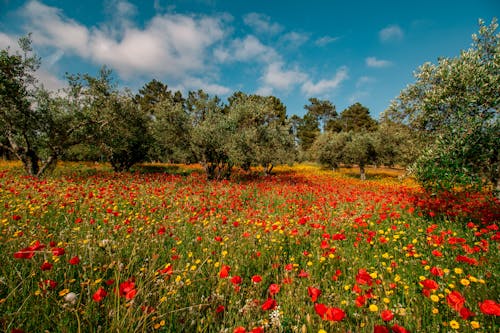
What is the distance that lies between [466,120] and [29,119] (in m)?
21.8

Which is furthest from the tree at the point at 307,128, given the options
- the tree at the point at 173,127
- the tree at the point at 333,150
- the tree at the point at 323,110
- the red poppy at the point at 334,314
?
the red poppy at the point at 334,314

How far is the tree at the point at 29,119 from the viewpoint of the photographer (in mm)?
13367

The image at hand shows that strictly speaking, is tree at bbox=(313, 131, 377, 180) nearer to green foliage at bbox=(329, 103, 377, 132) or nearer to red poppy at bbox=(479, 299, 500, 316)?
red poppy at bbox=(479, 299, 500, 316)

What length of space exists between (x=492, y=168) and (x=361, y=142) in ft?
82.6

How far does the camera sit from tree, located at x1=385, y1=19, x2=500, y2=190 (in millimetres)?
6605

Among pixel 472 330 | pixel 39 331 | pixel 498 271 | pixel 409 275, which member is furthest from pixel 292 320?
pixel 498 271

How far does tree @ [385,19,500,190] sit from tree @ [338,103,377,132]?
79377mm

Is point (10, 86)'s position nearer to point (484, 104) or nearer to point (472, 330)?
point (472, 330)

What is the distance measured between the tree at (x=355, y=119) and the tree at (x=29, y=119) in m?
81.8

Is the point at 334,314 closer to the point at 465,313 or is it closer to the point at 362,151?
the point at 465,313

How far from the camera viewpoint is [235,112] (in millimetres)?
22031

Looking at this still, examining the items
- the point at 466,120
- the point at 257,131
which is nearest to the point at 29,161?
the point at 257,131

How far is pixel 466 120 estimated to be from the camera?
6797 mm

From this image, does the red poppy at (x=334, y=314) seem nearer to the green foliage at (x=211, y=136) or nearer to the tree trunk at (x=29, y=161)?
the green foliage at (x=211, y=136)
